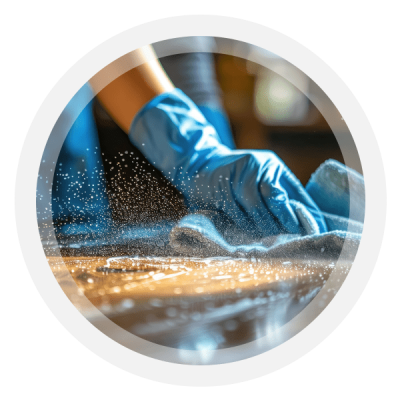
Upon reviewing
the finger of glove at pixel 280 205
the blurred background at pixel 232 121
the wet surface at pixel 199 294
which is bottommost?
the wet surface at pixel 199 294

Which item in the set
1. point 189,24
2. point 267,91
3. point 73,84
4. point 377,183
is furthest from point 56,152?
point 377,183

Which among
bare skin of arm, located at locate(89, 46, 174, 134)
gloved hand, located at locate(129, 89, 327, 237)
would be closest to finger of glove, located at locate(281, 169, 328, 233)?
gloved hand, located at locate(129, 89, 327, 237)

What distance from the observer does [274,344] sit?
844 mm

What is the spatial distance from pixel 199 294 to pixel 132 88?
502mm

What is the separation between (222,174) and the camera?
85 cm

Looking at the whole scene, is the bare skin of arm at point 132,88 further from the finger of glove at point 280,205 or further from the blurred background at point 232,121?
the finger of glove at point 280,205

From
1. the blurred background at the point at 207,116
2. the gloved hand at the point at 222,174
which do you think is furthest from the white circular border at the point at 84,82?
the gloved hand at the point at 222,174

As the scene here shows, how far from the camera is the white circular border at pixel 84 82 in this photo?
2.50ft

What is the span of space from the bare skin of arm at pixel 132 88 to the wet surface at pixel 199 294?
34cm

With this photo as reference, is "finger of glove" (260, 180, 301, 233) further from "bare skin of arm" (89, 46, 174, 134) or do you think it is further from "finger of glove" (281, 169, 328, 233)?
"bare skin of arm" (89, 46, 174, 134)

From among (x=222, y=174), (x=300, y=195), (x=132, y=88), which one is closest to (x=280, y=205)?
(x=300, y=195)

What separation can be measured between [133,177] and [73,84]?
237mm

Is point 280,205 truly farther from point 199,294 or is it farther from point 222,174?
point 199,294

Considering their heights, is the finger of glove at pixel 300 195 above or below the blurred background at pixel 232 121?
below
